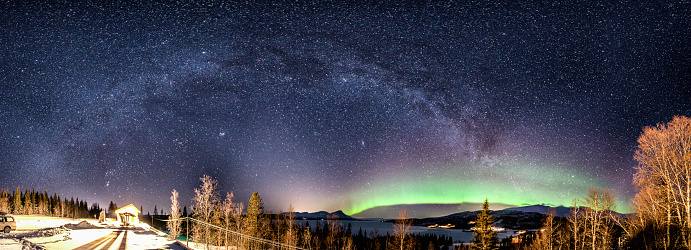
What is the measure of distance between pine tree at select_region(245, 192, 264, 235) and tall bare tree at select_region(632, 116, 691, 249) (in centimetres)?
6043

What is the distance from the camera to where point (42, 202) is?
113m

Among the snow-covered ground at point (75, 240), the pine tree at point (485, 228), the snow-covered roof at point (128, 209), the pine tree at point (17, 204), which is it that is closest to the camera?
the snow-covered ground at point (75, 240)

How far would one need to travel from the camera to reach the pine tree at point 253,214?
230 ft

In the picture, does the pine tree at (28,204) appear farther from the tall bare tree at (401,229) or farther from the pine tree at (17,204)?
the tall bare tree at (401,229)

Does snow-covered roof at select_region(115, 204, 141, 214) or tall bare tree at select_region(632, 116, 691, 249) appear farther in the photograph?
snow-covered roof at select_region(115, 204, 141, 214)

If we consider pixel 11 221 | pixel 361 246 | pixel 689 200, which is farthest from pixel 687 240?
pixel 361 246

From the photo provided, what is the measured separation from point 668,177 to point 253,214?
63.9 metres

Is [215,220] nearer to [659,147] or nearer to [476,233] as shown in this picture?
[476,233]

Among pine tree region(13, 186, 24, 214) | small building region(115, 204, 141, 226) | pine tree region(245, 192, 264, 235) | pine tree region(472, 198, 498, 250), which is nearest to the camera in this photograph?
pine tree region(472, 198, 498, 250)

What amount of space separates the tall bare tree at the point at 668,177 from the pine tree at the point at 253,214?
60.4 metres

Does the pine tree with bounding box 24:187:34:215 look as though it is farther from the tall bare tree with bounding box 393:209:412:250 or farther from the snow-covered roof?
the tall bare tree with bounding box 393:209:412:250

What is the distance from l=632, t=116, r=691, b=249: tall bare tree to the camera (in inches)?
975

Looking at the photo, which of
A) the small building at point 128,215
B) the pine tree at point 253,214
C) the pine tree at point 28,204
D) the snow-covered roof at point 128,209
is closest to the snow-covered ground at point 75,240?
the small building at point 128,215

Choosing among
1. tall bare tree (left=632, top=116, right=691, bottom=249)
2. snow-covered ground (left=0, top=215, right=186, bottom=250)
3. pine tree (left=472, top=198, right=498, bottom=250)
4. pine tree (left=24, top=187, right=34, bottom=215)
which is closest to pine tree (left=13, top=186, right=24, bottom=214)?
pine tree (left=24, top=187, right=34, bottom=215)
